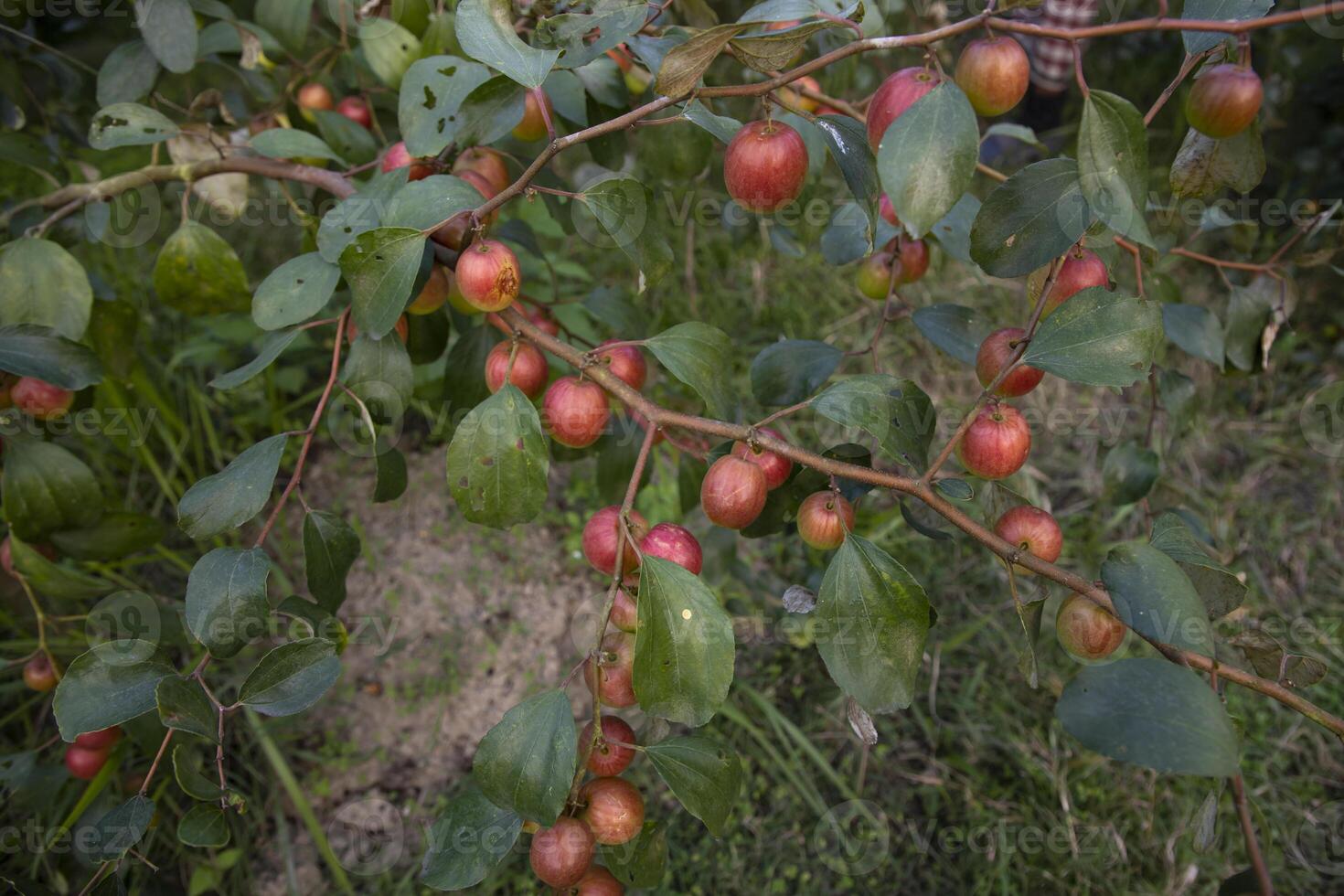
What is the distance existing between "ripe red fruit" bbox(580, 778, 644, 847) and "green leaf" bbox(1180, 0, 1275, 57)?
32.2 inches

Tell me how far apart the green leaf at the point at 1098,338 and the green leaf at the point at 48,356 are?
3.34 ft

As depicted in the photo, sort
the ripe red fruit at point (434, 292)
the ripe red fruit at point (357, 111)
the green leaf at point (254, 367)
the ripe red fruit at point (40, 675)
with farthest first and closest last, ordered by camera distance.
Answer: the ripe red fruit at point (357, 111) → the ripe red fruit at point (40, 675) → the ripe red fruit at point (434, 292) → the green leaf at point (254, 367)

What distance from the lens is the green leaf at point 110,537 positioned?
119 cm

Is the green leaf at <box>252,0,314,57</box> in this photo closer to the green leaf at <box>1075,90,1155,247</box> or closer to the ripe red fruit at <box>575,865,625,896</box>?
the green leaf at <box>1075,90,1155,247</box>

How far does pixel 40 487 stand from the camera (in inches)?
43.0

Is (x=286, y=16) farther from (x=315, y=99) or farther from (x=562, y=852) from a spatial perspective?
(x=562, y=852)

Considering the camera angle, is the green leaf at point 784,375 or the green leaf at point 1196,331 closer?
the green leaf at point 784,375

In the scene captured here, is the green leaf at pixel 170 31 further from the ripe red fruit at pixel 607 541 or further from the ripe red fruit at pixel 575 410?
the ripe red fruit at pixel 607 541

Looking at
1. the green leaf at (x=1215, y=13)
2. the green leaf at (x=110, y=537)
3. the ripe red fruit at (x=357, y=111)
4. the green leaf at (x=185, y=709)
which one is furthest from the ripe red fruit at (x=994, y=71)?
the green leaf at (x=110, y=537)

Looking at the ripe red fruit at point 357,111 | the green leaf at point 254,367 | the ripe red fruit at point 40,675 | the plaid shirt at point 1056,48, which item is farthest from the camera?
the plaid shirt at point 1056,48

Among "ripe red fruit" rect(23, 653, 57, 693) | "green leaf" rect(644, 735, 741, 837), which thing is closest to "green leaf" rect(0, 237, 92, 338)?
"ripe red fruit" rect(23, 653, 57, 693)

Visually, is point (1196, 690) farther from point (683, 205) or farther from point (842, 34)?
point (683, 205)

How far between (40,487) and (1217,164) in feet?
4.46

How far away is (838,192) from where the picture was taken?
252 centimetres
